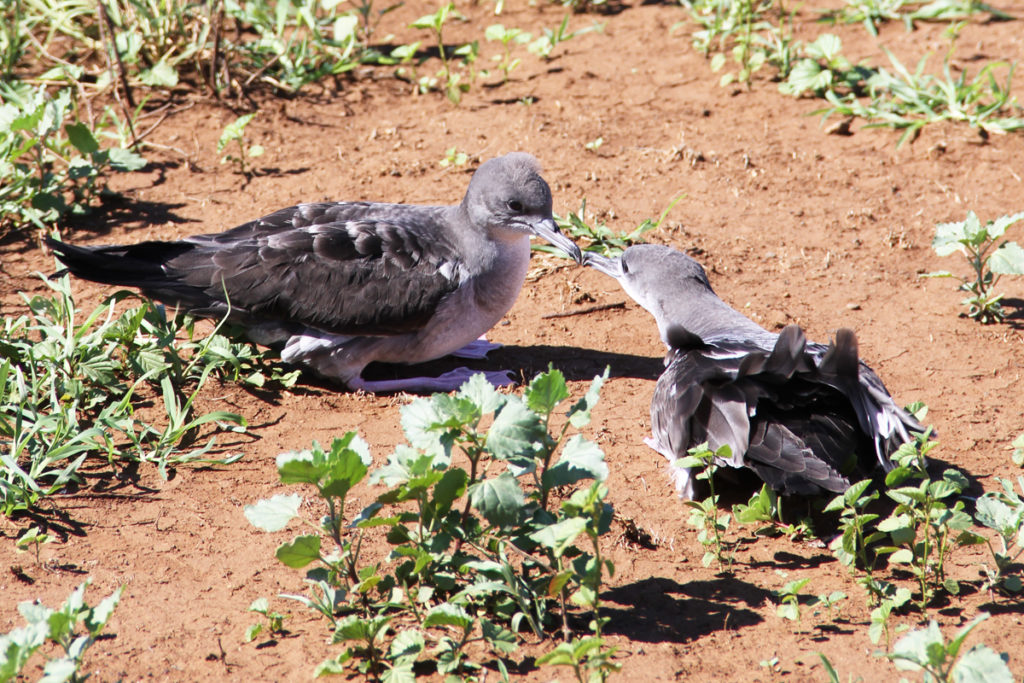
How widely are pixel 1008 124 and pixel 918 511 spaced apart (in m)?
4.37

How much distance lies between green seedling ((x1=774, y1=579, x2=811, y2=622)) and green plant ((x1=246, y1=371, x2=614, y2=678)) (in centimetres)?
64

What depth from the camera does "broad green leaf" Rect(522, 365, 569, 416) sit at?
339 cm

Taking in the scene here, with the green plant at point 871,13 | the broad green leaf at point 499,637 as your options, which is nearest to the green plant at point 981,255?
the broad green leaf at point 499,637

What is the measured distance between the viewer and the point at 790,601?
145 inches

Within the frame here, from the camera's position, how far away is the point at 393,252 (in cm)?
527

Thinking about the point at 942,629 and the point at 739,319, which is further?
the point at 739,319

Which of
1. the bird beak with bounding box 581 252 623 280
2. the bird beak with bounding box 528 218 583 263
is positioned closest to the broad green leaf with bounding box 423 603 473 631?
the bird beak with bounding box 528 218 583 263

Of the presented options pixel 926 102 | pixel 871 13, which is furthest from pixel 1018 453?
pixel 871 13

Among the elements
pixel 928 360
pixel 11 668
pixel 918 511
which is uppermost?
pixel 11 668

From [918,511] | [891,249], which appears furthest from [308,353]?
[891,249]

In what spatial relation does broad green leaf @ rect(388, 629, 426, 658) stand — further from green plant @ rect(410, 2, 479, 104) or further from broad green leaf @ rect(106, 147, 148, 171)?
green plant @ rect(410, 2, 479, 104)

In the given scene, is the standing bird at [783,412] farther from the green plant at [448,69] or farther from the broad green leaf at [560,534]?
the green plant at [448,69]

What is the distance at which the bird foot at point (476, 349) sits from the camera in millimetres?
5648

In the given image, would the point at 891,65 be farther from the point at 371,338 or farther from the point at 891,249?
the point at 371,338
